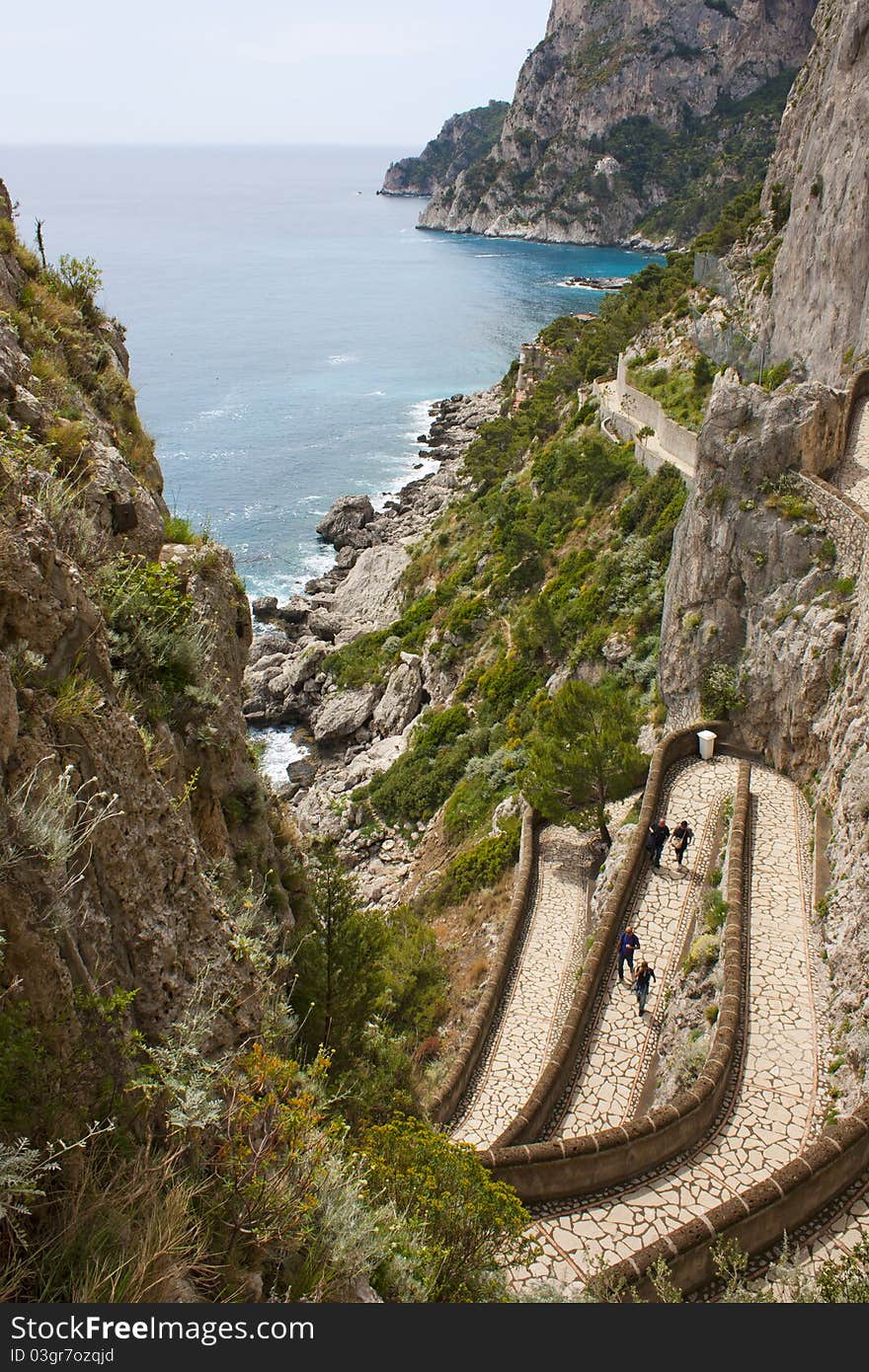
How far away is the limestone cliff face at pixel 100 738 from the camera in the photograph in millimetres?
4766

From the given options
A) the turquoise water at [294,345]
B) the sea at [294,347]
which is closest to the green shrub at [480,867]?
the sea at [294,347]

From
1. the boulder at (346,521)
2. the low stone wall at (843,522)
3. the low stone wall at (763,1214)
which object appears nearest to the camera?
the low stone wall at (763,1214)

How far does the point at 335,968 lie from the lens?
10977 millimetres

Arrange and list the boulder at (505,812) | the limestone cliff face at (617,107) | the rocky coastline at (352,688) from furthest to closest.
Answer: the limestone cliff face at (617,107)
the rocky coastline at (352,688)
the boulder at (505,812)

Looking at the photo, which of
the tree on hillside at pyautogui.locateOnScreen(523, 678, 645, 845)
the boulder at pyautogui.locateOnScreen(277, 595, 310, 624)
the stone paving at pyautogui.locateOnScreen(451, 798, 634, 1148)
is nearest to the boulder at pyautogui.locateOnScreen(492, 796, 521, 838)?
the stone paving at pyautogui.locateOnScreen(451, 798, 634, 1148)

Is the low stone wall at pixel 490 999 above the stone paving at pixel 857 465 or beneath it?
beneath

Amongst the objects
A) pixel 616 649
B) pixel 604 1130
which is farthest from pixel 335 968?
pixel 616 649

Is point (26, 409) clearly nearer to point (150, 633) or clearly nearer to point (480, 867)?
point (150, 633)

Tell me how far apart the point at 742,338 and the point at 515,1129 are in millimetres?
38089

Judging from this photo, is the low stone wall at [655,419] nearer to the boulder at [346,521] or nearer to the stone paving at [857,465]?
the stone paving at [857,465]

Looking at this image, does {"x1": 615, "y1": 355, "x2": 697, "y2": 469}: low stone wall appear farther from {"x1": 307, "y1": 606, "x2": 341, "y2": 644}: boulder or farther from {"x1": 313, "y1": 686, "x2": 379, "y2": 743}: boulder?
{"x1": 307, "y1": 606, "x2": 341, "y2": 644}: boulder

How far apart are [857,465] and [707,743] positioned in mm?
8049

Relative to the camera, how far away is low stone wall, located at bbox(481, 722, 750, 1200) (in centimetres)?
970

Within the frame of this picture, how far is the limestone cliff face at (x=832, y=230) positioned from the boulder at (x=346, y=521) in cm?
2725
